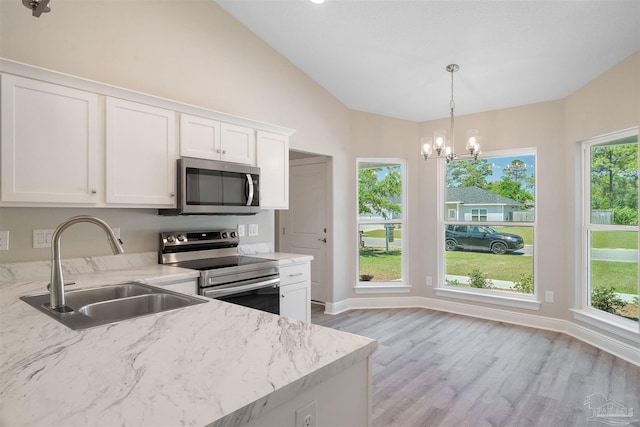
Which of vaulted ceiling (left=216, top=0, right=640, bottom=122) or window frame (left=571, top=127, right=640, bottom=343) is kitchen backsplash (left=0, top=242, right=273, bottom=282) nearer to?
vaulted ceiling (left=216, top=0, right=640, bottom=122)

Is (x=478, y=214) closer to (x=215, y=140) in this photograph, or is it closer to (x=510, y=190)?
(x=510, y=190)

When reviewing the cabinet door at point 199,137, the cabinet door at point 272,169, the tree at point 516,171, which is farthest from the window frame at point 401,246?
the cabinet door at point 199,137

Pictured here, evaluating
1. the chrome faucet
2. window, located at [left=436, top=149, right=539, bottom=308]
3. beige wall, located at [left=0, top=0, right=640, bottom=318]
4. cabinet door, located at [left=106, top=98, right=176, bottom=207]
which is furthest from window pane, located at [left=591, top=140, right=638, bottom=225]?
the chrome faucet

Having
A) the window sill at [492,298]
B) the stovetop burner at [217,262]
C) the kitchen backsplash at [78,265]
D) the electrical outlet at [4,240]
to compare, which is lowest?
the window sill at [492,298]

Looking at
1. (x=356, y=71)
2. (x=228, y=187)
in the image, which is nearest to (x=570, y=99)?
(x=356, y=71)

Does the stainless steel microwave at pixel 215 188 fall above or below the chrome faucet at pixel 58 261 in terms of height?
above

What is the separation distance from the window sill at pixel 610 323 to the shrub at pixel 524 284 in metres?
0.51

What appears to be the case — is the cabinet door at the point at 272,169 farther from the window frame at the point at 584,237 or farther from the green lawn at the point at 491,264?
the window frame at the point at 584,237

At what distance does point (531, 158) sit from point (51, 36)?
15.5 feet

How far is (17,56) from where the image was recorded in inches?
90.1

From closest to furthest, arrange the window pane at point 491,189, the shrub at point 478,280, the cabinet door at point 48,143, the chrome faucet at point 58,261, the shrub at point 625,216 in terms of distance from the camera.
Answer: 1. the chrome faucet at point 58,261
2. the cabinet door at point 48,143
3. the shrub at point 625,216
4. the window pane at point 491,189
5. the shrub at point 478,280

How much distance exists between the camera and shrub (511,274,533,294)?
441 centimetres

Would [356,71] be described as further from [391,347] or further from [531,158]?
[391,347]

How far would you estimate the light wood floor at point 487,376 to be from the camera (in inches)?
94.3
